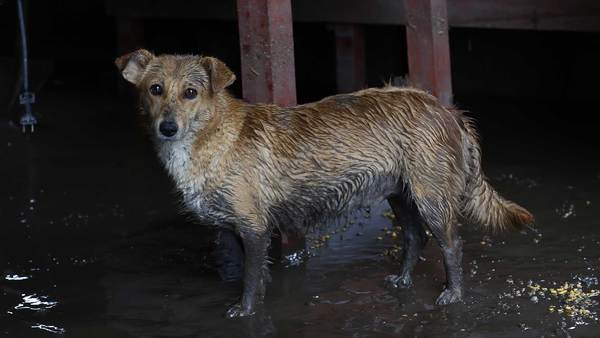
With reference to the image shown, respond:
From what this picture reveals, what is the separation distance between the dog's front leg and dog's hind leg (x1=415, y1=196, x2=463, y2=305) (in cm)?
89

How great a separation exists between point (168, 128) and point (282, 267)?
1.48 meters

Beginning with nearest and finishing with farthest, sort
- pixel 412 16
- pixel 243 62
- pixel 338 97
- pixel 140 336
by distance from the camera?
pixel 140 336, pixel 338 97, pixel 243 62, pixel 412 16

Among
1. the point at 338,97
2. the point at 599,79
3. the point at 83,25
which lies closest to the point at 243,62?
the point at 338,97

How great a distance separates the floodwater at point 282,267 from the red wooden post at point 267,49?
98 centimetres

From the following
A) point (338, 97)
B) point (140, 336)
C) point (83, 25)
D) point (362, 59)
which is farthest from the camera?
point (83, 25)

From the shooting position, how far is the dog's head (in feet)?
18.7

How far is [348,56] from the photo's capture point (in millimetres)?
10328

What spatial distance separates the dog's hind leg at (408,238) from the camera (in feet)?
20.8

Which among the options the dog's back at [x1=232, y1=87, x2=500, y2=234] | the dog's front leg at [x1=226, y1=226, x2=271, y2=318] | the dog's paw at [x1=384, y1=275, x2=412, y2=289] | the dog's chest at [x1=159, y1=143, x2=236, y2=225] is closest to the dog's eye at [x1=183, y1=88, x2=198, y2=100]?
the dog's chest at [x1=159, y1=143, x2=236, y2=225]

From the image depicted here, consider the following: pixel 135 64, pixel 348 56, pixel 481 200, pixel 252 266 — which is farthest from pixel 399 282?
pixel 348 56

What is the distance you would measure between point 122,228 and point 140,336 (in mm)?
2070

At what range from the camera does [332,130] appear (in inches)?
237

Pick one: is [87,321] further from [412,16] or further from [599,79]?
[599,79]

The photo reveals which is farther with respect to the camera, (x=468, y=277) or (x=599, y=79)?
(x=599, y=79)
